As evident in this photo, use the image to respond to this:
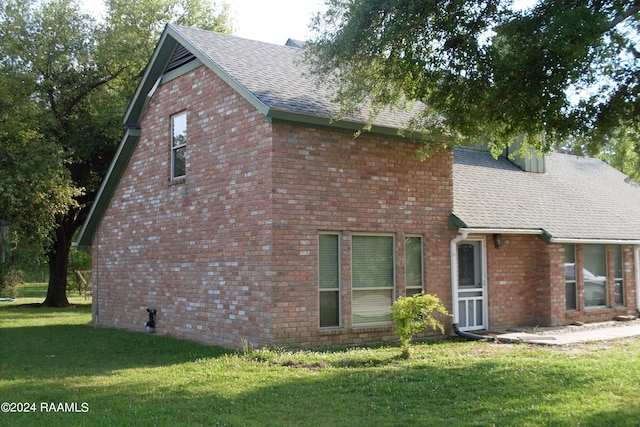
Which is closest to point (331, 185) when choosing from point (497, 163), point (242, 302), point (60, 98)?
point (242, 302)

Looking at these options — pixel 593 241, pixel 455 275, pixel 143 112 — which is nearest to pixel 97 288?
pixel 143 112

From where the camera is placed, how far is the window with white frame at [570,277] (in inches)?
689

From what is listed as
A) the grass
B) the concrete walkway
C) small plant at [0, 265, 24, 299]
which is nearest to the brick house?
the concrete walkway

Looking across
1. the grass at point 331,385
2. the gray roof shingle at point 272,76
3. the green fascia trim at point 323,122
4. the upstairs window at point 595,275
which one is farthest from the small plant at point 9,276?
the upstairs window at point 595,275

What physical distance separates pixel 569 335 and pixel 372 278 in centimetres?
489

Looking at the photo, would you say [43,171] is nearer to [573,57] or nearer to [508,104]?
[508,104]

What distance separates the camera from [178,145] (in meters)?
15.8

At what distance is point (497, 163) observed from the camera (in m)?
21.0

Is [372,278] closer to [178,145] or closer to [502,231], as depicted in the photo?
[502,231]

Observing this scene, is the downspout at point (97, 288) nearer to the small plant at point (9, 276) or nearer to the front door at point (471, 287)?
the front door at point (471, 287)

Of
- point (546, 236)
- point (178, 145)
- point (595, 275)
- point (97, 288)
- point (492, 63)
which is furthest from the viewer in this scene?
point (97, 288)

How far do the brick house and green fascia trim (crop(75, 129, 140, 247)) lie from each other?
4 centimetres

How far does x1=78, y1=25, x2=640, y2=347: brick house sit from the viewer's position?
12.6 metres

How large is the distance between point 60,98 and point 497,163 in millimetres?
18396
